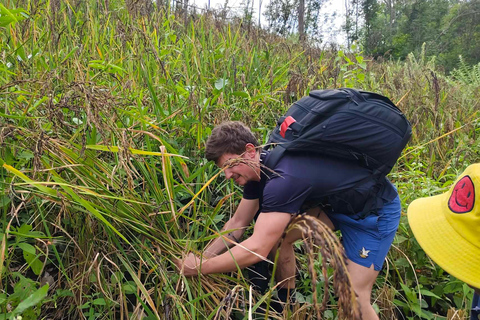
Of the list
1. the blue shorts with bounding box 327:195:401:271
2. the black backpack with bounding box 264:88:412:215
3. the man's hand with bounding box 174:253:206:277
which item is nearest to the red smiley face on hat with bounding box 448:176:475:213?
the black backpack with bounding box 264:88:412:215

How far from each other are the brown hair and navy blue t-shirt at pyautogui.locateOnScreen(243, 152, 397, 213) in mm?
168

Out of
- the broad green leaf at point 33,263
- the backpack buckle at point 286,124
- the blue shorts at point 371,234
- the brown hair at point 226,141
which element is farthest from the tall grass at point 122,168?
the backpack buckle at point 286,124

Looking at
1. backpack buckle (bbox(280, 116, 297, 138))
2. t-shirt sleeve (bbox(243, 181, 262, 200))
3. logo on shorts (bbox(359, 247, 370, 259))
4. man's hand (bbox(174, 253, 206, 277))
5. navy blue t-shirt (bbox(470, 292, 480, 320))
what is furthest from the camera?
t-shirt sleeve (bbox(243, 181, 262, 200))

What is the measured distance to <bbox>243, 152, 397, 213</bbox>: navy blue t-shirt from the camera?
6.30 ft

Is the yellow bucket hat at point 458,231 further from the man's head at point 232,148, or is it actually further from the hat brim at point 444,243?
the man's head at point 232,148

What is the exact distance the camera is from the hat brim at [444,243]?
1226 mm

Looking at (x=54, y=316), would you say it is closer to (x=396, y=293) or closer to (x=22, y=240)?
(x=22, y=240)

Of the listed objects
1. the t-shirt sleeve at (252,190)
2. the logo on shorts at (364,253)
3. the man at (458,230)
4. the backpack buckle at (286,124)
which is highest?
the backpack buckle at (286,124)

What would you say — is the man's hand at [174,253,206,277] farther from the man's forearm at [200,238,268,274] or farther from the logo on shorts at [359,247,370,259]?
the logo on shorts at [359,247,370,259]

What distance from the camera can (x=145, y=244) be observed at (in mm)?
1948

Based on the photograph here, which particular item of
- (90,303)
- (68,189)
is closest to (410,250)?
(90,303)

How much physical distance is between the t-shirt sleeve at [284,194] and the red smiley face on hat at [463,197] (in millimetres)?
730

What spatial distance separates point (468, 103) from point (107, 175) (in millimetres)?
4654

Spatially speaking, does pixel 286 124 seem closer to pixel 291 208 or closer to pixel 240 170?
pixel 240 170
